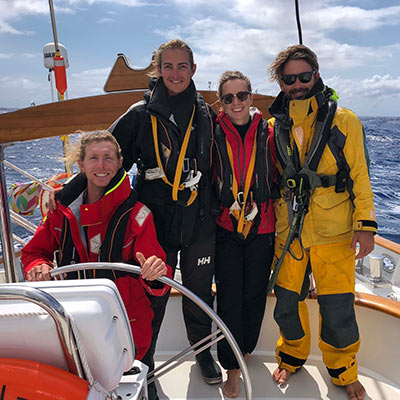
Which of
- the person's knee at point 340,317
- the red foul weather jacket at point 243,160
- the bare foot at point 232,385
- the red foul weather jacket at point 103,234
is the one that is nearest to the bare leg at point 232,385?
the bare foot at point 232,385

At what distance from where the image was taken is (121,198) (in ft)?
4.85

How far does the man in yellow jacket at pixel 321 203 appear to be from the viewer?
1.70 meters

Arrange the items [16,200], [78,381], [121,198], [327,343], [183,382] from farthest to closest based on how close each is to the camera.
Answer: [16,200] → [183,382] → [327,343] → [121,198] → [78,381]

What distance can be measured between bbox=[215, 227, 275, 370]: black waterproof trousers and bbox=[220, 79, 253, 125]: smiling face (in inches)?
22.3

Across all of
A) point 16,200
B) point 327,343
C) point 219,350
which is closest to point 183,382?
point 219,350

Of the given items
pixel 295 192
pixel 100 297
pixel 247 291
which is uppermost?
pixel 295 192

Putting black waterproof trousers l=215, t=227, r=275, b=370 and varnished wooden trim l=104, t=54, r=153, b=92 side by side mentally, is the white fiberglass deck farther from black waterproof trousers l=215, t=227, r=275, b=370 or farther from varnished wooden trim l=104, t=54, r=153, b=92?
varnished wooden trim l=104, t=54, r=153, b=92

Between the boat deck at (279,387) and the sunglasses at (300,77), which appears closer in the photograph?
the sunglasses at (300,77)

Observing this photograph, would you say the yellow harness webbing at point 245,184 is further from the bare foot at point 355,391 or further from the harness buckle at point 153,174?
the bare foot at point 355,391

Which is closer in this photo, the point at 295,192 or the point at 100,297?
the point at 100,297

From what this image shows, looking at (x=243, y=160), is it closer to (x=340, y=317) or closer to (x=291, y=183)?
(x=291, y=183)

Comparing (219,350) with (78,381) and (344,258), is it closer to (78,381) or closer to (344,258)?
(344,258)

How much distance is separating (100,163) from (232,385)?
51.2 inches

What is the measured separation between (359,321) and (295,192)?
939 millimetres
